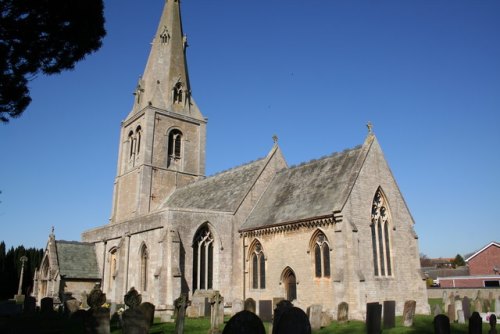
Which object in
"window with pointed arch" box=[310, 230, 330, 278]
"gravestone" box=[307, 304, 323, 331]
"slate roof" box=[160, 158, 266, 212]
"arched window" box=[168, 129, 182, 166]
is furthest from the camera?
"arched window" box=[168, 129, 182, 166]

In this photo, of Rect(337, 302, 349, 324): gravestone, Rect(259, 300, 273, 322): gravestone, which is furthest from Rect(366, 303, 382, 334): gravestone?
Rect(259, 300, 273, 322): gravestone

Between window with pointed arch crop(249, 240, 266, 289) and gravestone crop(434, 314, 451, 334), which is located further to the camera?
window with pointed arch crop(249, 240, 266, 289)

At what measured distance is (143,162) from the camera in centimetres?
3372

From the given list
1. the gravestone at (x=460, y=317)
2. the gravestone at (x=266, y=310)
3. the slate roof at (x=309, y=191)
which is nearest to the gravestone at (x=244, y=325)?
the gravestone at (x=266, y=310)

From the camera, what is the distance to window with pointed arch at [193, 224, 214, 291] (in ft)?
76.9

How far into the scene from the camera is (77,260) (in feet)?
94.9

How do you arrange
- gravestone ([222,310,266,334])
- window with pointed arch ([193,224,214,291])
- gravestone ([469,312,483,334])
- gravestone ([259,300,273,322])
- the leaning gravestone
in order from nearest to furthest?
1. gravestone ([222,310,266,334])
2. gravestone ([469,312,483,334])
3. the leaning gravestone
4. gravestone ([259,300,273,322])
5. window with pointed arch ([193,224,214,291])

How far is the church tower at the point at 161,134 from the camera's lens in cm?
3409

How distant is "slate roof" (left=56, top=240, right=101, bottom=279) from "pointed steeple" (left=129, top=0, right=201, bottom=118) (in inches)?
481

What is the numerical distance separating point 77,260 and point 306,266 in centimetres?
1590

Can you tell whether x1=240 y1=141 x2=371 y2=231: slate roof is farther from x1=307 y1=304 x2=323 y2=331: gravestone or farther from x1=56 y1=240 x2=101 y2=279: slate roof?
x1=56 y1=240 x2=101 y2=279: slate roof

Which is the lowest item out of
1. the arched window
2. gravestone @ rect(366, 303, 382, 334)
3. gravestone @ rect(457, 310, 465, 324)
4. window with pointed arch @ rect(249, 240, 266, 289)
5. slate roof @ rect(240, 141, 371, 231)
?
gravestone @ rect(457, 310, 465, 324)

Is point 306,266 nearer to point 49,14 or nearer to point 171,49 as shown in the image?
point 49,14

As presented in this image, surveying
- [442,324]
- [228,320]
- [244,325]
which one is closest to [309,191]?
[228,320]
